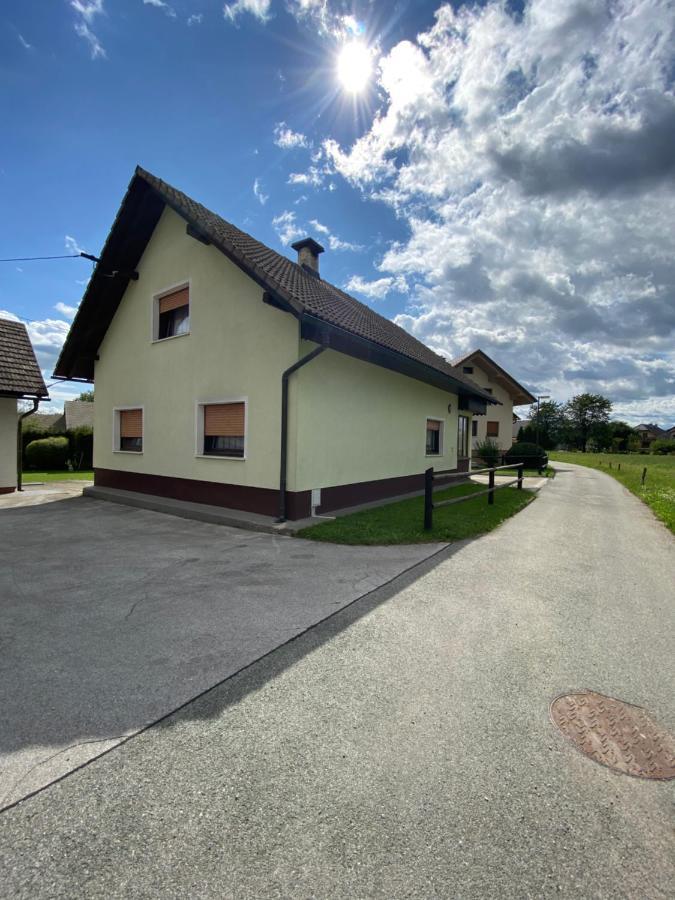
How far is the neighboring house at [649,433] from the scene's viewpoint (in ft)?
334

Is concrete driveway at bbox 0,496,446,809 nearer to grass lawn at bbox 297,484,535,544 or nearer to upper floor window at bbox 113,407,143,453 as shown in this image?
grass lawn at bbox 297,484,535,544

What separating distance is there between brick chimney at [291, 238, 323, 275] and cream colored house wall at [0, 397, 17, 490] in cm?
913

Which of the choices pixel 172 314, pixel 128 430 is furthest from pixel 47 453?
pixel 172 314

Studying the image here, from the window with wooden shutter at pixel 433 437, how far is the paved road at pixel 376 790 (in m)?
9.68

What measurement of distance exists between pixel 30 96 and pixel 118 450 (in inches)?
305

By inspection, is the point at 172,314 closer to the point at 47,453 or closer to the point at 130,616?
the point at 130,616

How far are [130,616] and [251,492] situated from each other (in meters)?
4.18

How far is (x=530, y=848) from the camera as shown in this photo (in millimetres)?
1538

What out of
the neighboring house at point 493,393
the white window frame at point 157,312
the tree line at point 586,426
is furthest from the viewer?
the tree line at point 586,426

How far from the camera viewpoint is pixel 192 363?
8781mm

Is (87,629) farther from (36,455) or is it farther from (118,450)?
(36,455)

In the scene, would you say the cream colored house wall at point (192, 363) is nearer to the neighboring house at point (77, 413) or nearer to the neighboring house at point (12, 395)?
the neighboring house at point (12, 395)

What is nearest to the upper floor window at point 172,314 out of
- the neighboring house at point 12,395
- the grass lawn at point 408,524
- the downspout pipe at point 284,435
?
the downspout pipe at point 284,435

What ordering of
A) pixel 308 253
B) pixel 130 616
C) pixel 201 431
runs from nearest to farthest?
pixel 130 616
pixel 201 431
pixel 308 253
